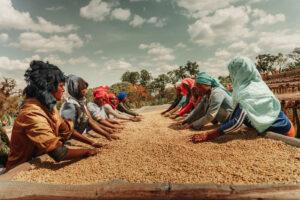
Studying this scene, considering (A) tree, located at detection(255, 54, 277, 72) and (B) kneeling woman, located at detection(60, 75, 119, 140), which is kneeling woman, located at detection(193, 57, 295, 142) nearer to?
(B) kneeling woman, located at detection(60, 75, 119, 140)

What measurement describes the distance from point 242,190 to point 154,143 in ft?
4.52

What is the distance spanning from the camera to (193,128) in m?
2.97

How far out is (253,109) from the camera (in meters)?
2.04

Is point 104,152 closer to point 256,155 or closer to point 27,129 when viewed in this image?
point 27,129

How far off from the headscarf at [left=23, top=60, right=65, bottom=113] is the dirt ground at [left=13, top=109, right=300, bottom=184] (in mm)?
647

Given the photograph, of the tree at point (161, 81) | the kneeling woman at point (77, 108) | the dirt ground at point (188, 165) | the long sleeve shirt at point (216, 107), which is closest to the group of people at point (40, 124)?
Answer: the dirt ground at point (188, 165)

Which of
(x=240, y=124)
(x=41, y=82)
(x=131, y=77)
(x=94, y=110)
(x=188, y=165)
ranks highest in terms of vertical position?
(x=131, y=77)

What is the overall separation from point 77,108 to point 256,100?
2.52 meters

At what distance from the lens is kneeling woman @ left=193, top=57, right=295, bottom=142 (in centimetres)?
205

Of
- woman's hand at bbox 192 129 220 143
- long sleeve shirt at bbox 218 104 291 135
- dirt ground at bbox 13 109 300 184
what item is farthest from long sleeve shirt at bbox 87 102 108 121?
long sleeve shirt at bbox 218 104 291 135

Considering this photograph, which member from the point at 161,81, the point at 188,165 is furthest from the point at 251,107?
the point at 161,81

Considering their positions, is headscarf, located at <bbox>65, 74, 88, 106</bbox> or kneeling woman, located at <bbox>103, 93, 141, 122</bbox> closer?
headscarf, located at <bbox>65, 74, 88, 106</bbox>

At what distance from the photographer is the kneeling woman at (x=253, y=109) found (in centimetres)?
205

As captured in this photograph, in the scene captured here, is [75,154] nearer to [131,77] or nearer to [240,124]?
[240,124]
